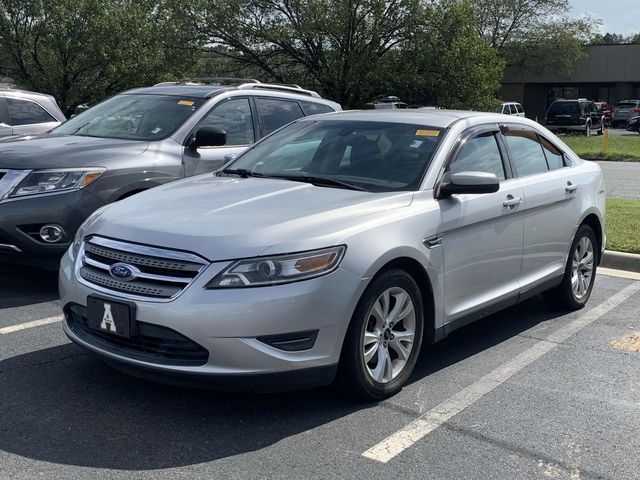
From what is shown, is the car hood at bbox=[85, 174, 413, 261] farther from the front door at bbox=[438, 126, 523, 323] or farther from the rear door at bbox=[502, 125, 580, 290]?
the rear door at bbox=[502, 125, 580, 290]

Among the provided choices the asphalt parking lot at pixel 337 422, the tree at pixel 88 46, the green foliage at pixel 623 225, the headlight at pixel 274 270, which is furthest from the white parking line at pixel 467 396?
the tree at pixel 88 46

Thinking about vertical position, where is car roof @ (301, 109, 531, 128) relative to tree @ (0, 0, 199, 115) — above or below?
below

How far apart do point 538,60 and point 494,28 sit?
420cm

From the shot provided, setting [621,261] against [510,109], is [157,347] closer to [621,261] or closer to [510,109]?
[621,261]

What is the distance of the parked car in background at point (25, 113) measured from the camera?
10.4 meters

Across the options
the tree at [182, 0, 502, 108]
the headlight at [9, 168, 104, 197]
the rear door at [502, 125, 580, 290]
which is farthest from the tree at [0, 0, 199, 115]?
the rear door at [502, 125, 580, 290]

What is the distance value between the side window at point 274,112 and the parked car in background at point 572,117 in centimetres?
3447

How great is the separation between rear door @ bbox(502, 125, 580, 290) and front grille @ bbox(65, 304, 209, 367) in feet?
8.89

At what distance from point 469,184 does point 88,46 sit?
29.1 metres

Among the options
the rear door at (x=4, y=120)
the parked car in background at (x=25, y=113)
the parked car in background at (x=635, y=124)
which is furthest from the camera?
the parked car in background at (x=635, y=124)

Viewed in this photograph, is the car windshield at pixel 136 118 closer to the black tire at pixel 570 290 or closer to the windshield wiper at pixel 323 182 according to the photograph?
the windshield wiper at pixel 323 182

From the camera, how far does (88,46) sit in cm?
3073

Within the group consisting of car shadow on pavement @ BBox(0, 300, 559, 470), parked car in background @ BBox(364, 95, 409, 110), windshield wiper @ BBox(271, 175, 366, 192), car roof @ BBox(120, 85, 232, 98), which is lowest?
car shadow on pavement @ BBox(0, 300, 559, 470)

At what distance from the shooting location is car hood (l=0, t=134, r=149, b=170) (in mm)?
6227
